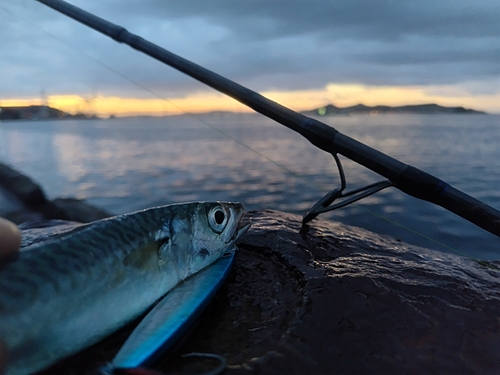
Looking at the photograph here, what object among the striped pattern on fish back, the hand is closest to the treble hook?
the striped pattern on fish back

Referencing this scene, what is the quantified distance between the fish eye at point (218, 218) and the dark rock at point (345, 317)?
1.54ft

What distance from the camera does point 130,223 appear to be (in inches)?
95.5

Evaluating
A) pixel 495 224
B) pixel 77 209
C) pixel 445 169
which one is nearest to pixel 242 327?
pixel 495 224

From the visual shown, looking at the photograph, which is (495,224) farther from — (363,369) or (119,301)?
(119,301)

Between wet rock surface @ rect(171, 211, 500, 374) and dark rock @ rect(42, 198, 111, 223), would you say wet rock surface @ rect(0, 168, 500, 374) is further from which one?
dark rock @ rect(42, 198, 111, 223)

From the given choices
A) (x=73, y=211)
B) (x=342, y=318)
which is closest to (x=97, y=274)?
(x=342, y=318)

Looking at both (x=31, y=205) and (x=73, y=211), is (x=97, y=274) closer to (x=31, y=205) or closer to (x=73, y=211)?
(x=73, y=211)

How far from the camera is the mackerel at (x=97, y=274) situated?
5.61 feet

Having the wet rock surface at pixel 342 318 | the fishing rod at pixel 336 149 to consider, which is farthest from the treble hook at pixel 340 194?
the wet rock surface at pixel 342 318

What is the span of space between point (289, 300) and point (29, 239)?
2.95m

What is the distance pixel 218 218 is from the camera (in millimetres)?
2662

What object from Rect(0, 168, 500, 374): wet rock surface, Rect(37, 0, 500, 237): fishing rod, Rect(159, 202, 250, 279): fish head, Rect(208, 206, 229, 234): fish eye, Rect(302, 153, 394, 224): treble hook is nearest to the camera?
Rect(0, 168, 500, 374): wet rock surface

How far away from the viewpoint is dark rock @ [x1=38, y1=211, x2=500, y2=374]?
186 centimetres

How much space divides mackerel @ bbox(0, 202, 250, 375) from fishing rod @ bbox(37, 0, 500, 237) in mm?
1391
